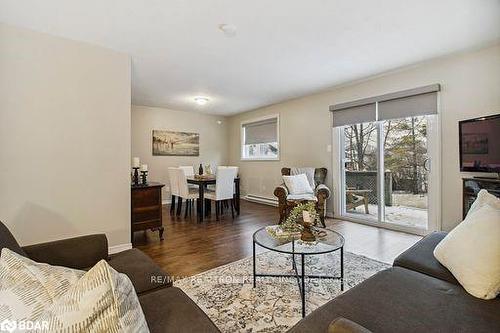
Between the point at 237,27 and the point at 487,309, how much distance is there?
2.67 m

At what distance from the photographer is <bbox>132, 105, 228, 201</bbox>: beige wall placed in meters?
5.78

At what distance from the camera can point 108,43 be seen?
272cm

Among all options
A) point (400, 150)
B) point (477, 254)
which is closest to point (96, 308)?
point (477, 254)

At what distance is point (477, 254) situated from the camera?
48.4 inches

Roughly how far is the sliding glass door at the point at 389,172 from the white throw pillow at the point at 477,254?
2389mm

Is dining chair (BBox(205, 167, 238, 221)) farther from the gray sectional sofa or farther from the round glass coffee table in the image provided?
the gray sectional sofa

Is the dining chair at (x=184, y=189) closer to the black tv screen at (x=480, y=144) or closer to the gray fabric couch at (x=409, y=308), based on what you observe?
the gray fabric couch at (x=409, y=308)

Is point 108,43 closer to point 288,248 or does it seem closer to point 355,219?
point 288,248

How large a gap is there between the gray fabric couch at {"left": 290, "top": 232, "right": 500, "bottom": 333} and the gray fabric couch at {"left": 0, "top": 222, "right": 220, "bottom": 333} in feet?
1.45

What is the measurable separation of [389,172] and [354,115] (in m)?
1.08

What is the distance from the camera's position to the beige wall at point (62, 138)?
232cm

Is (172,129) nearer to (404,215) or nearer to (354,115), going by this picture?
(354,115)

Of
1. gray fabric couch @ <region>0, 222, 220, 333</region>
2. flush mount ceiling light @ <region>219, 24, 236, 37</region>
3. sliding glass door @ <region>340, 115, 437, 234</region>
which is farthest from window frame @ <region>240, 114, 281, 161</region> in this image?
gray fabric couch @ <region>0, 222, 220, 333</region>

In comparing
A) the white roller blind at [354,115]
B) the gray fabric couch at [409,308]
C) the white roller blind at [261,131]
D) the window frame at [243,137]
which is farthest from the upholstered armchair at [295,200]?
the gray fabric couch at [409,308]
